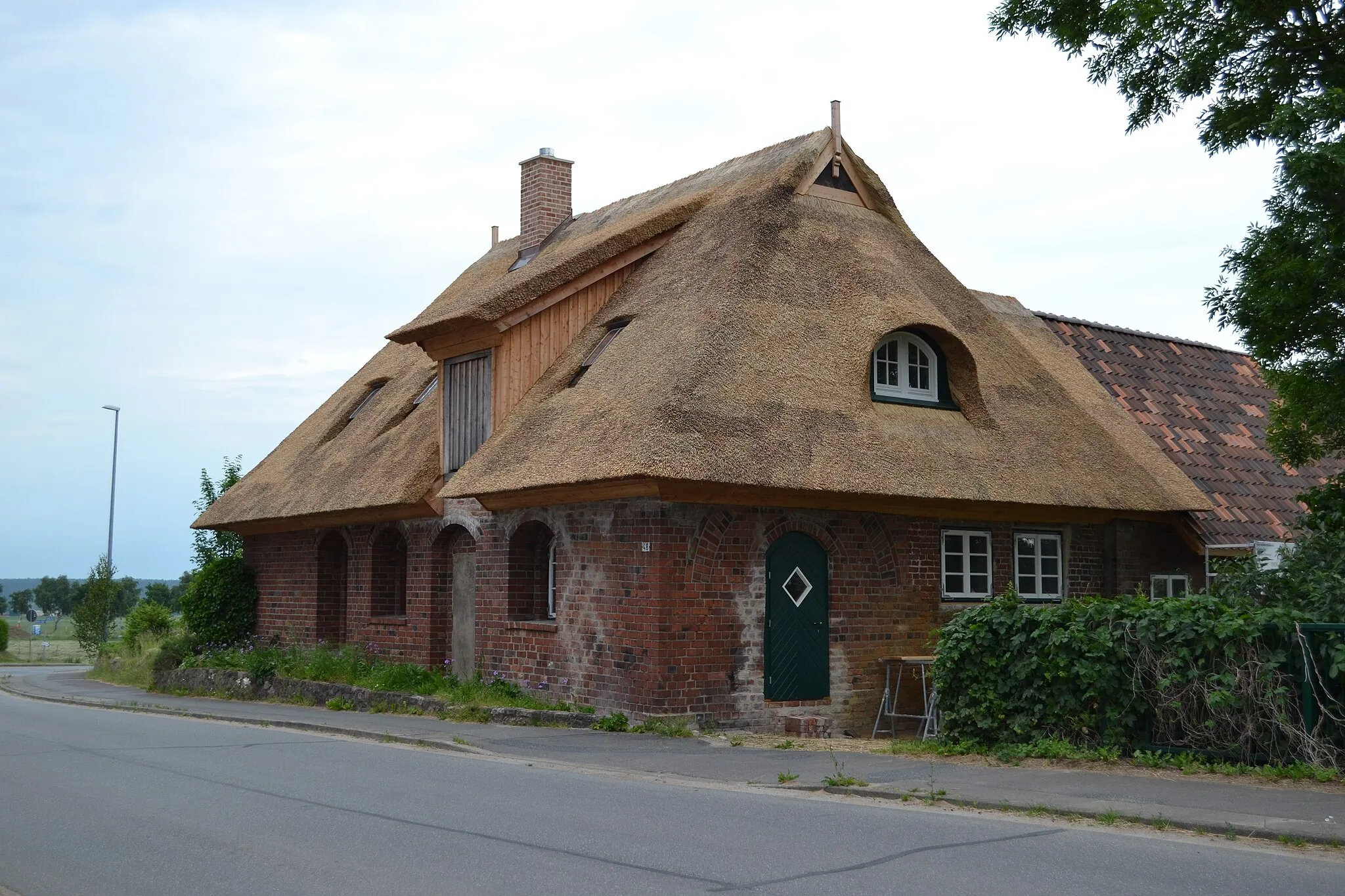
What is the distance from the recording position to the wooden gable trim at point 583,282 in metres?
17.6

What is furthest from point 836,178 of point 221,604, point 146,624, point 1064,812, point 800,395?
point 146,624

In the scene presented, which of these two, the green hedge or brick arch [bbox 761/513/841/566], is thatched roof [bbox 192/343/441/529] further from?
the green hedge

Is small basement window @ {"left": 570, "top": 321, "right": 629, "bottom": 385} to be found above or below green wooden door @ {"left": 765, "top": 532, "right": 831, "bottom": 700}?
above

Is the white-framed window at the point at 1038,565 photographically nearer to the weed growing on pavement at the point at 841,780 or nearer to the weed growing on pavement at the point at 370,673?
the weed growing on pavement at the point at 370,673

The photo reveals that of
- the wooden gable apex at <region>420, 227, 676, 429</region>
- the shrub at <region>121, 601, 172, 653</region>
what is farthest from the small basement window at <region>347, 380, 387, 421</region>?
the shrub at <region>121, 601, 172, 653</region>

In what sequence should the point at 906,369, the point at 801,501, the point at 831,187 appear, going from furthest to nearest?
the point at 831,187 < the point at 906,369 < the point at 801,501

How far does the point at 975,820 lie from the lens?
8484mm

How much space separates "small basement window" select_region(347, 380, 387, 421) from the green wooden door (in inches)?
460

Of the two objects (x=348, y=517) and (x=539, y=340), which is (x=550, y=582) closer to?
(x=539, y=340)

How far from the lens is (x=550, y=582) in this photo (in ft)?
56.4

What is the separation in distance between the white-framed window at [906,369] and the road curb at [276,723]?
724 cm

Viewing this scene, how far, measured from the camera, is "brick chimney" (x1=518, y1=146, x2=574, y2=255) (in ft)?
79.9

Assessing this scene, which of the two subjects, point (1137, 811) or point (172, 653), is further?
point (172, 653)

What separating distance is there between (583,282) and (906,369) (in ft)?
15.7
